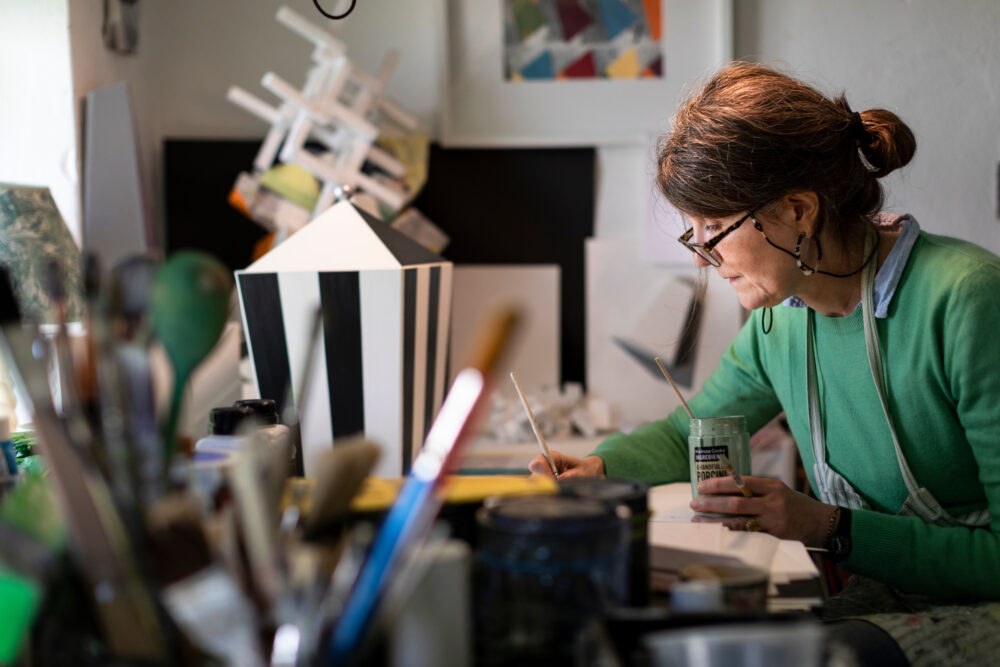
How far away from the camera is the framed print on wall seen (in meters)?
2.26

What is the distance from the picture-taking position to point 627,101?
7.48 ft

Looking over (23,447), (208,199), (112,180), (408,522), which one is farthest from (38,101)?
(408,522)

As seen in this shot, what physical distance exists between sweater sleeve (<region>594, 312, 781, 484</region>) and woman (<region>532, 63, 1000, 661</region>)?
0.01 metres

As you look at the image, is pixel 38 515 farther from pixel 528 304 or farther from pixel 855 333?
pixel 528 304

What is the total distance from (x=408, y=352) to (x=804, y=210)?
55 cm

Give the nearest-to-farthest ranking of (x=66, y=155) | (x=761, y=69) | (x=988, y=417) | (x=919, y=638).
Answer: (x=919, y=638)
(x=988, y=417)
(x=761, y=69)
(x=66, y=155)

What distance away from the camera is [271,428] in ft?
2.71

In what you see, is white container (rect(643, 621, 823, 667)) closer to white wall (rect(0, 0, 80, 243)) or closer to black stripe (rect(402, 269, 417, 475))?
black stripe (rect(402, 269, 417, 475))

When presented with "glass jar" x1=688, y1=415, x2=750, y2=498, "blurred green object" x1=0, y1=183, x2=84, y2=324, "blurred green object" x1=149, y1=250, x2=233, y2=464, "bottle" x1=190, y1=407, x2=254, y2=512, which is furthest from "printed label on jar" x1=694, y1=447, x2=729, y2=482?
"blurred green object" x1=0, y1=183, x2=84, y2=324

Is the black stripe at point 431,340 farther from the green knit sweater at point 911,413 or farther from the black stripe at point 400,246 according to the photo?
the green knit sweater at point 911,413

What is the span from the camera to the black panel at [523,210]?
2.31m

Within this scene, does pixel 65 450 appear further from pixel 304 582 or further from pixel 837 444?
pixel 837 444

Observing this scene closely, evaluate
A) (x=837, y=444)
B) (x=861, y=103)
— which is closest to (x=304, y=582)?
(x=837, y=444)

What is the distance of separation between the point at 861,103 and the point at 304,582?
7.25 ft
